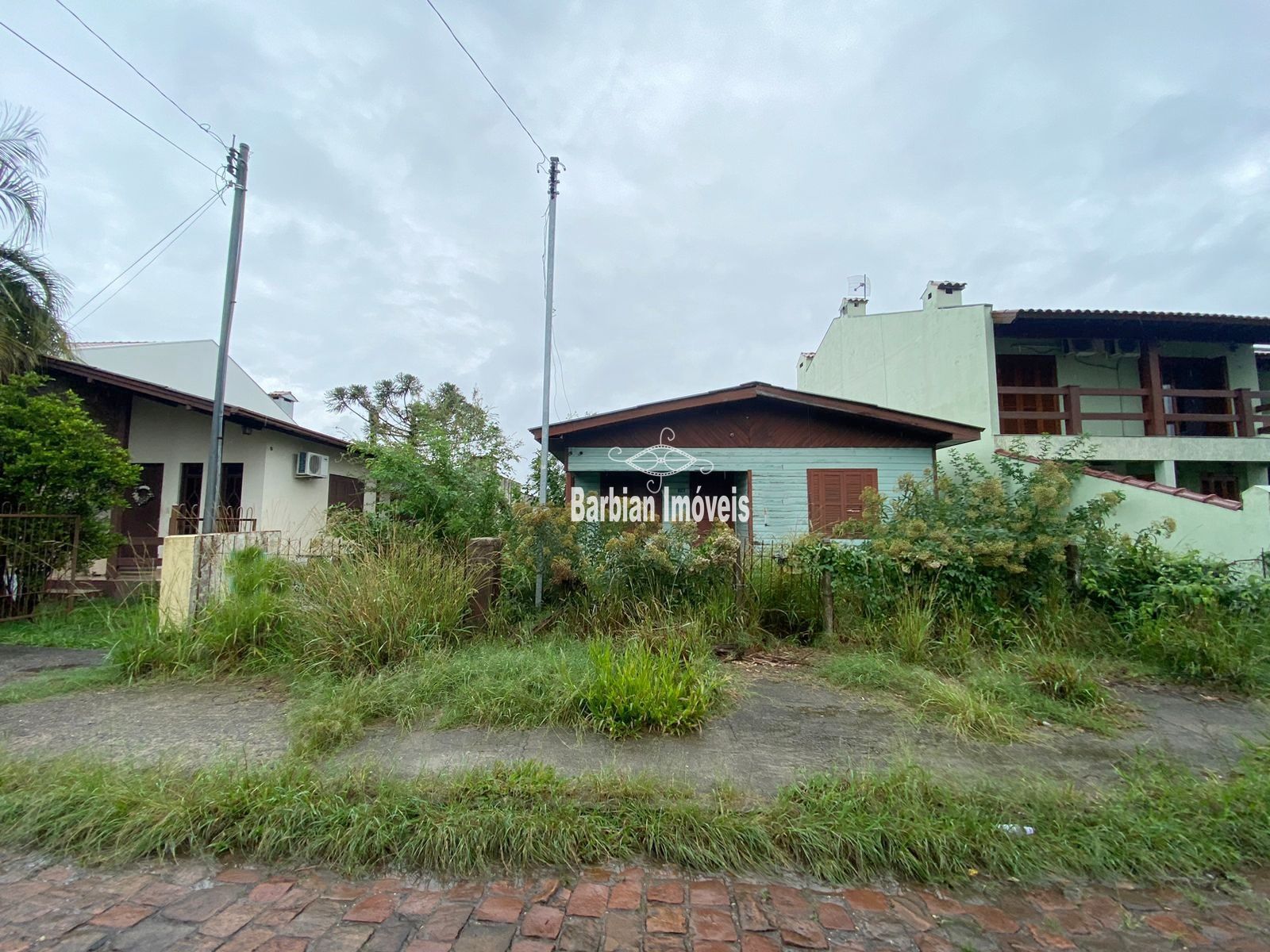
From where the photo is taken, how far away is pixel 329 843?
94.5 inches

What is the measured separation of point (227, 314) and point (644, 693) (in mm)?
7697

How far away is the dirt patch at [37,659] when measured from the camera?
4.96 meters

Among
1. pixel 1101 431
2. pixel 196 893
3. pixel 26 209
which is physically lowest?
pixel 196 893

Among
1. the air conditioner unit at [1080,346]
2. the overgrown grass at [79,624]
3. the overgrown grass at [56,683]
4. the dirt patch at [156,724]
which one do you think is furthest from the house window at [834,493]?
the overgrown grass at [56,683]

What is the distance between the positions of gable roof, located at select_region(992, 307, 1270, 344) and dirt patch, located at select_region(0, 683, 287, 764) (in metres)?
13.7

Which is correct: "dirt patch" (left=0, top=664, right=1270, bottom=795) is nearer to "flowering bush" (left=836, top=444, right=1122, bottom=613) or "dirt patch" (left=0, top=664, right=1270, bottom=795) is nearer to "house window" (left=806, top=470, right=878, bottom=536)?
"flowering bush" (left=836, top=444, right=1122, bottom=613)

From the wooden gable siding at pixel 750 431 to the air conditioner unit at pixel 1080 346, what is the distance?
5637 millimetres

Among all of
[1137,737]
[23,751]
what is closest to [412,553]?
[23,751]

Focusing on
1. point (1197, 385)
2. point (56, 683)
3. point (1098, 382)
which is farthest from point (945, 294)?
point (56, 683)

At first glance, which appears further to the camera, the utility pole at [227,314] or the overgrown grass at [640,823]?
the utility pole at [227,314]

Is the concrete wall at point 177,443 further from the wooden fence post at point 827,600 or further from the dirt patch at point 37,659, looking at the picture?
the wooden fence post at point 827,600

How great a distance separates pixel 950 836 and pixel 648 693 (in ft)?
5.65

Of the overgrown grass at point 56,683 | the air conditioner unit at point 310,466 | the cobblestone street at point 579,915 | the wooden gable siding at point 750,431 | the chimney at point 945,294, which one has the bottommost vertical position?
the cobblestone street at point 579,915

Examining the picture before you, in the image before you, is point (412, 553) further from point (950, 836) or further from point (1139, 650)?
point (1139, 650)
